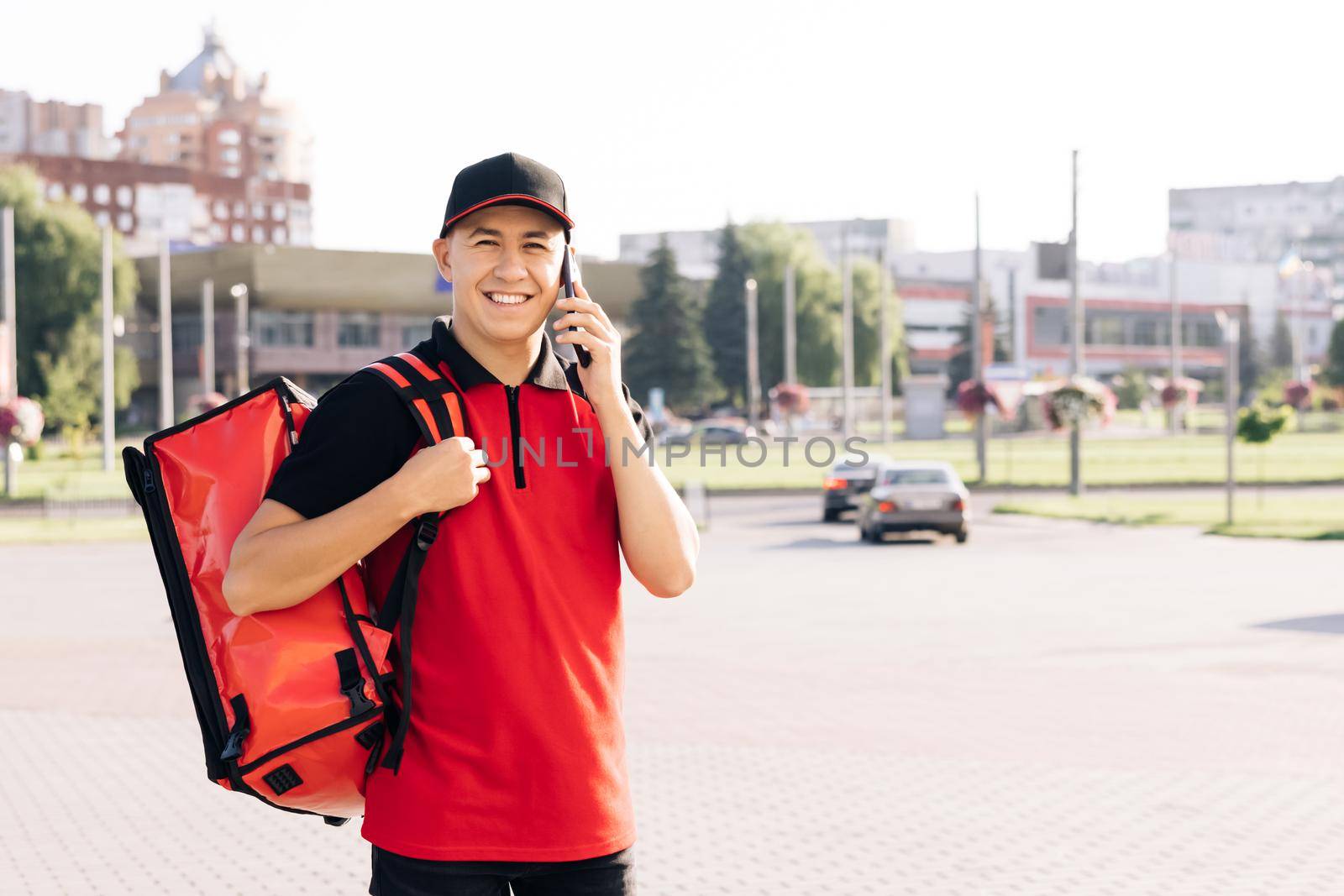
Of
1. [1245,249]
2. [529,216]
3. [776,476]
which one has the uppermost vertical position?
[1245,249]

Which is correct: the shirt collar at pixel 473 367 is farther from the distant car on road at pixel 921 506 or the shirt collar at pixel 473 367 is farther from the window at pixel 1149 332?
the window at pixel 1149 332

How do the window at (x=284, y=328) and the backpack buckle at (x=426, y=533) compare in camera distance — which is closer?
the backpack buckle at (x=426, y=533)

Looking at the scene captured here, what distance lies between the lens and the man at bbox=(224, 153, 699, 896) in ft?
8.42

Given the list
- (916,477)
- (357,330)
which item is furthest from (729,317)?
(916,477)

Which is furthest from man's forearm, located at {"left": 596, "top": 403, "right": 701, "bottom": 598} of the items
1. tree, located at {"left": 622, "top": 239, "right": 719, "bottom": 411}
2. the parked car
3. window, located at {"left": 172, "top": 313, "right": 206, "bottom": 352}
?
window, located at {"left": 172, "top": 313, "right": 206, "bottom": 352}

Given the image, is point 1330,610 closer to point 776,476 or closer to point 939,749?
point 939,749

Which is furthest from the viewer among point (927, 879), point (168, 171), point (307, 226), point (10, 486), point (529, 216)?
point (307, 226)

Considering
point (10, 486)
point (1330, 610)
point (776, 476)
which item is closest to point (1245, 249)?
point (776, 476)

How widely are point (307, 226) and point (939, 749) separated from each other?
172 metres

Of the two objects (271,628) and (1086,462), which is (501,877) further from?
(1086,462)

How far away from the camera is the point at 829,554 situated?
23.6 m

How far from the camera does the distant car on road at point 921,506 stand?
1007 inches

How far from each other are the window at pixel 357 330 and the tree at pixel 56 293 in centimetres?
2498

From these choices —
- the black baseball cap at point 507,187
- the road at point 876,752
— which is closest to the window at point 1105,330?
the road at point 876,752
